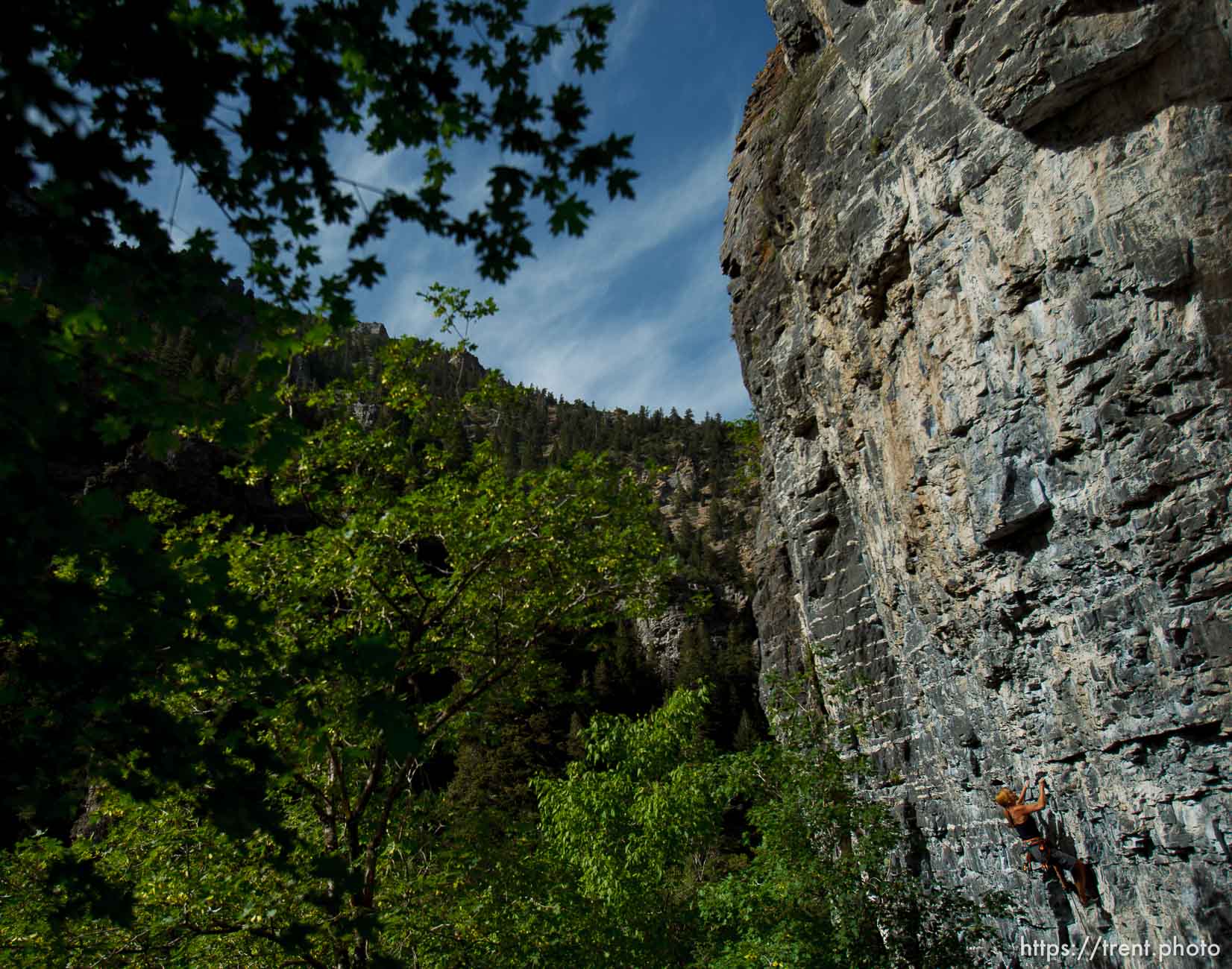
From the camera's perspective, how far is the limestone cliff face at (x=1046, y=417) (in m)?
8.74

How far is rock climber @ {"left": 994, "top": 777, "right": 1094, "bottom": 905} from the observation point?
9844mm

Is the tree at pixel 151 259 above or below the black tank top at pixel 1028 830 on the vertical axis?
above

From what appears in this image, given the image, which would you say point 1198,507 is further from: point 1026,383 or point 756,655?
point 756,655

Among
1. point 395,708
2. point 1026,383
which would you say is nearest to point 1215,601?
point 1026,383

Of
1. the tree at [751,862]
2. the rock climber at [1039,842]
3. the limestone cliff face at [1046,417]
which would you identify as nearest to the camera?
the tree at [751,862]

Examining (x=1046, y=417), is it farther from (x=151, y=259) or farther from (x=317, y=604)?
(x=151, y=259)

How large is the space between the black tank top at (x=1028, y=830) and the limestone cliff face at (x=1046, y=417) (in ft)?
1.29

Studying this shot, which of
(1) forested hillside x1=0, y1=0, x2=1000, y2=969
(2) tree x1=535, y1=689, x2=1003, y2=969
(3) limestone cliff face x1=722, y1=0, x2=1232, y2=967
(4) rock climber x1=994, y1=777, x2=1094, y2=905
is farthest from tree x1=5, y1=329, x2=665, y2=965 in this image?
(4) rock climber x1=994, y1=777, x2=1094, y2=905

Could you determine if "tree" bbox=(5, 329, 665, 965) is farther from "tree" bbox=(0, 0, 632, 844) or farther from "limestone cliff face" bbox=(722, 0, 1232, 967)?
"limestone cliff face" bbox=(722, 0, 1232, 967)

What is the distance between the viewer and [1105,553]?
31.1 feet

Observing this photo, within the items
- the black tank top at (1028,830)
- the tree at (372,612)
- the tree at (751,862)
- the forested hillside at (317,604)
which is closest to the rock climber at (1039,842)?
the black tank top at (1028,830)

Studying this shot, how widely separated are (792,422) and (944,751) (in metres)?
7.22

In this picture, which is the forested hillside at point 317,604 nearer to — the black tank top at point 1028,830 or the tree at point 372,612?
the tree at point 372,612

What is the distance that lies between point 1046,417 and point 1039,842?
5375mm
